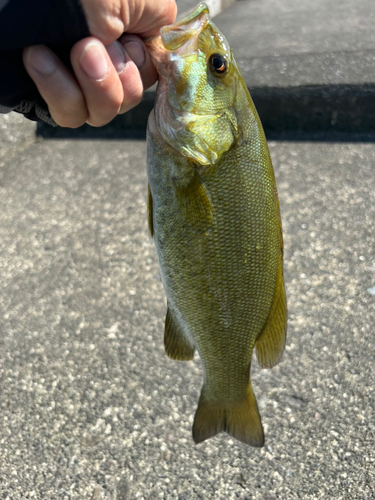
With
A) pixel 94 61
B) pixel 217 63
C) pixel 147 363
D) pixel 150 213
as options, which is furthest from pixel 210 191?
pixel 147 363

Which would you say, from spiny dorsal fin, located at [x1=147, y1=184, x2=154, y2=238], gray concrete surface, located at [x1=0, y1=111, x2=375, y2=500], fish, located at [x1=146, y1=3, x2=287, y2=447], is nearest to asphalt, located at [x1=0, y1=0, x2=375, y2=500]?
gray concrete surface, located at [x1=0, y1=111, x2=375, y2=500]

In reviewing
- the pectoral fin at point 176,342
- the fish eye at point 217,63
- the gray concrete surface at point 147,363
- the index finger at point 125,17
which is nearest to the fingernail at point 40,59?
the index finger at point 125,17

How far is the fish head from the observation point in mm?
1327

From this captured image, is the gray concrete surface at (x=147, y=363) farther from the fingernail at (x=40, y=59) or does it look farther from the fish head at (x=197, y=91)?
the fingernail at (x=40, y=59)

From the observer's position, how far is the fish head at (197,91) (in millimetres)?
1327

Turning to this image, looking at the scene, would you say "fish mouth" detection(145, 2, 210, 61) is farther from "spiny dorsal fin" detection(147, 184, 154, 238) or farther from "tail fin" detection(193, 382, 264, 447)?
"tail fin" detection(193, 382, 264, 447)

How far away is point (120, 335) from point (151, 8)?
6.17 ft

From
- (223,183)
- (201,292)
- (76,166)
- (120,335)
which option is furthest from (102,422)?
(76,166)

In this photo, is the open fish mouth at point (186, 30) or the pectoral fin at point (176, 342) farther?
the pectoral fin at point (176, 342)

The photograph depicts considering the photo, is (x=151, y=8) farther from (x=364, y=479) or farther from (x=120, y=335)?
(x=364, y=479)

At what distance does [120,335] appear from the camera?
2.74m

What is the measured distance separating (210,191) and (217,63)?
39 cm

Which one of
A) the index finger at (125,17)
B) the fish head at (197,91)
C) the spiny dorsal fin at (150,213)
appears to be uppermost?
the index finger at (125,17)

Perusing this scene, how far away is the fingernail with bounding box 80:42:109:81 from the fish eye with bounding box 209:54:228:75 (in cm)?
32
